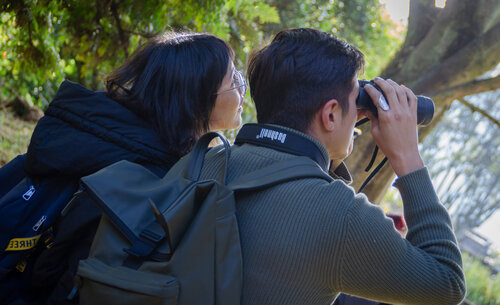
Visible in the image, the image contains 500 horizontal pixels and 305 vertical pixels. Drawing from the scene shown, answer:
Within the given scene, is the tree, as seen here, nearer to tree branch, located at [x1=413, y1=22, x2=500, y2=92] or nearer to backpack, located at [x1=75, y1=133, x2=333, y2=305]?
tree branch, located at [x1=413, y1=22, x2=500, y2=92]

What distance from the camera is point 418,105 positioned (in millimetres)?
1928

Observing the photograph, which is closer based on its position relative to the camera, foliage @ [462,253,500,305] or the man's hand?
the man's hand

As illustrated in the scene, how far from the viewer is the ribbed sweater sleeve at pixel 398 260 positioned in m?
1.36

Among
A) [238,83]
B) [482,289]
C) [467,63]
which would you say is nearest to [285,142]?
[238,83]

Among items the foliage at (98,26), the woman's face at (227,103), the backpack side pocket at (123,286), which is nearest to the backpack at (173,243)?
the backpack side pocket at (123,286)

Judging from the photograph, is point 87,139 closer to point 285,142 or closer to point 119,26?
point 285,142

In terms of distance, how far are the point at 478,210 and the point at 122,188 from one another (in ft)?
103

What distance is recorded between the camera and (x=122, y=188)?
5.20ft

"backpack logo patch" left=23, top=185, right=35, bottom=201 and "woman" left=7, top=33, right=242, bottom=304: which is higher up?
"woman" left=7, top=33, right=242, bottom=304

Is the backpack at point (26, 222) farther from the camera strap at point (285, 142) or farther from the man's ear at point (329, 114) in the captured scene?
the man's ear at point (329, 114)

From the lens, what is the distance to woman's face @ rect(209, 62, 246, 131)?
2.33 metres

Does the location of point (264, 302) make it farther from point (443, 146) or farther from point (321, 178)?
point (443, 146)

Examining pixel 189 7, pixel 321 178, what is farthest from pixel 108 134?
pixel 189 7

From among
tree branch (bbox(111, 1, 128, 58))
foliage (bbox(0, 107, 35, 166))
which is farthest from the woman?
foliage (bbox(0, 107, 35, 166))
